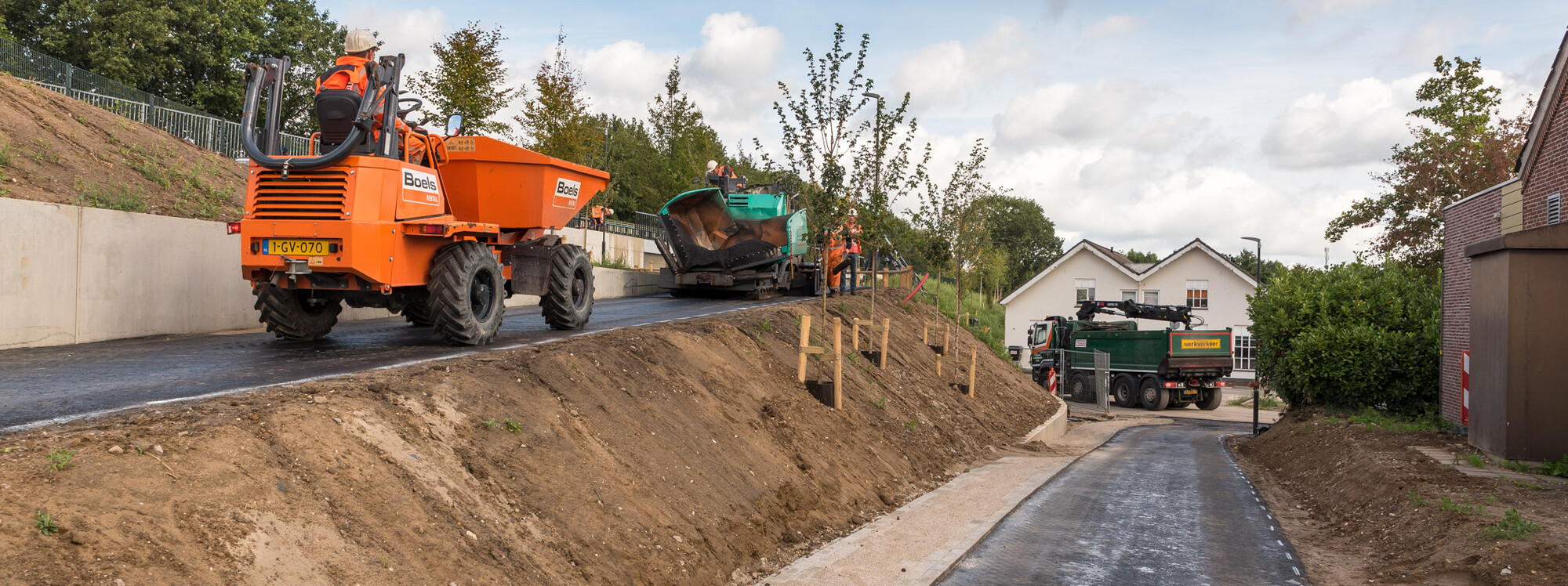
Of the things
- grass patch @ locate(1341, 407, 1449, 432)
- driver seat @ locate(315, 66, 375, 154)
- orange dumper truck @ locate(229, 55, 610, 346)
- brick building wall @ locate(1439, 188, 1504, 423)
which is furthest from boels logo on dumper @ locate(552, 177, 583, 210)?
brick building wall @ locate(1439, 188, 1504, 423)

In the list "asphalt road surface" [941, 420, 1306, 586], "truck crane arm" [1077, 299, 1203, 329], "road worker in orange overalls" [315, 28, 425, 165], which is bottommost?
"asphalt road surface" [941, 420, 1306, 586]

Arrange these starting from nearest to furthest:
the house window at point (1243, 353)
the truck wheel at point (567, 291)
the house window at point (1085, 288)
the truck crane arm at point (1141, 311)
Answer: the truck wheel at point (567, 291) < the truck crane arm at point (1141, 311) < the house window at point (1243, 353) < the house window at point (1085, 288)

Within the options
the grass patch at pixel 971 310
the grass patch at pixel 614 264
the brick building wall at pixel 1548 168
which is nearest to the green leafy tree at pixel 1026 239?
the grass patch at pixel 971 310

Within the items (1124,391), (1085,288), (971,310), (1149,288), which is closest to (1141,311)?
(1124,391)

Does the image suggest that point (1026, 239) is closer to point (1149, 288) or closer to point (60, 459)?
point (1149, 288)

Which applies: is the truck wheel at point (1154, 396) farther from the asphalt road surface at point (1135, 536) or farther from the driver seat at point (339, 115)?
the driver seat at point (339, 115)

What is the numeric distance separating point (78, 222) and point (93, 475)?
24.2ft

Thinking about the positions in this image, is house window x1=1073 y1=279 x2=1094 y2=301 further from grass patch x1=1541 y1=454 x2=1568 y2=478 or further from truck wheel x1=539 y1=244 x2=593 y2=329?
truck wheel x1=539 y1=244 x2=593 y2=329

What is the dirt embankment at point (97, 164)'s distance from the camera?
41.4 feet

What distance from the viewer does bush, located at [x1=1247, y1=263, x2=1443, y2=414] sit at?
16750mm

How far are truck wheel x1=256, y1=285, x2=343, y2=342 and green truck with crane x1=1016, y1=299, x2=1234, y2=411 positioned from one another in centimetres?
2676

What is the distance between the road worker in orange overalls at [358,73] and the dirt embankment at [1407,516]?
9.42 m

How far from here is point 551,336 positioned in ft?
36.0

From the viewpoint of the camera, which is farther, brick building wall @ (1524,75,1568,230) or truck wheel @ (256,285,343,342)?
brick building wall @ (1524,75,1568,230)
